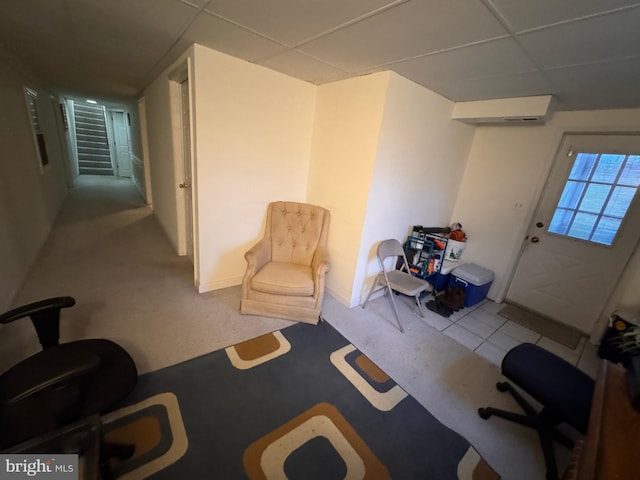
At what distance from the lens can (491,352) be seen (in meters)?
2.28

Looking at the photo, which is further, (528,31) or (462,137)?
(462,137)

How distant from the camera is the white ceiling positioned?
4.00 ft

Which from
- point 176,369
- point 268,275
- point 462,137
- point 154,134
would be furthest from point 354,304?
point 154,134

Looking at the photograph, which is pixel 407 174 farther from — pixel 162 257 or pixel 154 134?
pixel 154 134

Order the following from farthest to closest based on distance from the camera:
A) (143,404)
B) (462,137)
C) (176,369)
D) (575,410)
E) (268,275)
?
1. (462,137)
2. (268,275)
3. (176,369)
4. (143,404)
5. (575,410)

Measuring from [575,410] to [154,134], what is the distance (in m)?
5.30

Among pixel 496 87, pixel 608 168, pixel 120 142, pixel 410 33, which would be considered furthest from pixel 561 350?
pixel 120 142

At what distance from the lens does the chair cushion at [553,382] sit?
50.5 inches

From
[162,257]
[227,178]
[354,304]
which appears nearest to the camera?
[227,178]

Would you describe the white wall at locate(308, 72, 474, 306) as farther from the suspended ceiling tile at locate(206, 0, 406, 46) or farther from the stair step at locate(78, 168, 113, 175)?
the stair step at locate(78, 168, 113, 175)

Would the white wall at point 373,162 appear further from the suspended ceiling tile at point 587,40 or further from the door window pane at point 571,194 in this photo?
the door window pane at point 571,194

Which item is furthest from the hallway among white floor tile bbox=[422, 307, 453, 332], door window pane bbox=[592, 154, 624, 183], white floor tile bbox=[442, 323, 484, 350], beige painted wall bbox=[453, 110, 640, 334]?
door window pane bbox=[592, 154, 624, 183]

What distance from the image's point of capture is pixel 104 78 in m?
3.73

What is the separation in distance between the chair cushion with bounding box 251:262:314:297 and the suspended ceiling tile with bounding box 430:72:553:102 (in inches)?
81.1
